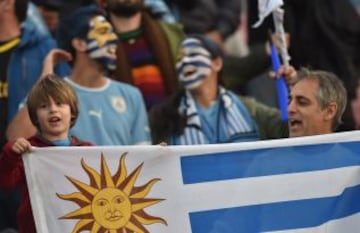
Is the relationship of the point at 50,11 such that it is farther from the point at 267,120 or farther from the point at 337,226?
the point at 337,226

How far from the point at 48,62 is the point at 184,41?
101 centimetres

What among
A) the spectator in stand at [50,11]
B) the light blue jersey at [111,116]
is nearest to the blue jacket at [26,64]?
the light blue jersey at [111,116]

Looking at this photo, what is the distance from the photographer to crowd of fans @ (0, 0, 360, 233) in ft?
24.4

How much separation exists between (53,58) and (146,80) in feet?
3.45

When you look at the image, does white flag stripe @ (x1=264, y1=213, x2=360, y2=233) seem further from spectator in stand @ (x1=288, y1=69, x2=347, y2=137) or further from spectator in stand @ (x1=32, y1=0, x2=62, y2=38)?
spectator in stand @ (x1=32, y1=0, x2=62, y2=38)

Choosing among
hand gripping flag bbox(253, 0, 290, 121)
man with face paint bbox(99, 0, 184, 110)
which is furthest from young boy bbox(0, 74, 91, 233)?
man with face paint bbox(99, 0, 184, 110)

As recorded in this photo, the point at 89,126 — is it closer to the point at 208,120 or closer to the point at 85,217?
the point at 208,120

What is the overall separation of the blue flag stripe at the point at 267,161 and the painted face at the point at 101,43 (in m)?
2.10

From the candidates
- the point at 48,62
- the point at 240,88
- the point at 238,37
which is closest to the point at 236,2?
the point at 238,37

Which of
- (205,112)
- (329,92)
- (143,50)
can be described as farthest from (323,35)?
(329,92)

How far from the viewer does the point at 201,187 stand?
6.89 metres

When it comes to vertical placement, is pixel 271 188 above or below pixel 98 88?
below

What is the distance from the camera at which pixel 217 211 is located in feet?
22.5

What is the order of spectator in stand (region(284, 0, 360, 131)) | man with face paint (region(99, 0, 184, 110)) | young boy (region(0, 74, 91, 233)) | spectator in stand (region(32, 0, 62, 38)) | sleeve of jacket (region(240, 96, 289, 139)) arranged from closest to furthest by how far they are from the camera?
young boy (region(0, 74, 91, 233)) < sleeve of jacket (region(240, 96, 289, 139)) < man with face paint (region(99, 0, 184, 110)) < spectator in stand (region(284, 0, 360, 131)) < spectator in stand (region(32, 0, 62, 38))
